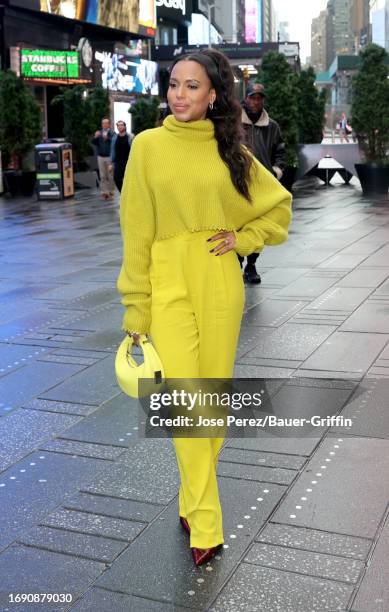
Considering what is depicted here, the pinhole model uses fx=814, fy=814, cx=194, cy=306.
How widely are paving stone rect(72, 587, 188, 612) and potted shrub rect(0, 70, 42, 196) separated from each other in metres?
19.3

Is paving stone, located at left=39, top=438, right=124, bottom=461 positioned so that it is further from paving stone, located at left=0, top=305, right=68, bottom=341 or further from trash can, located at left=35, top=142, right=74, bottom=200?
trash can, located at left=35, top=142, right=74, bottom=200

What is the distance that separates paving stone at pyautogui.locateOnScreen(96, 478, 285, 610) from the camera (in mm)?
2865

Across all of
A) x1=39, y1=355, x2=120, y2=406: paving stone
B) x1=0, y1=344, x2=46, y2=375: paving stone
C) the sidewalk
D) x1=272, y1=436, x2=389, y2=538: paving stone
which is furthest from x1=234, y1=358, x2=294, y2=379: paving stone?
x1=0, y1=344, x2=46, y2=375: paving stone

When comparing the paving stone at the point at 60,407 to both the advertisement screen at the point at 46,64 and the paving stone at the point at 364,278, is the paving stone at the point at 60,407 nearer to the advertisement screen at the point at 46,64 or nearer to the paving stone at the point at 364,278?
the paving stone at the point at 364,278

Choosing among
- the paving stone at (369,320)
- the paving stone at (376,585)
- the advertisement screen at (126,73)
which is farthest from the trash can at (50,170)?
the paving stone at (376,585)

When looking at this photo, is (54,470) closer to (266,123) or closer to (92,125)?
(266,123)

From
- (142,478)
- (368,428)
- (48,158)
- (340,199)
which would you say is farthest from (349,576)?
(48,158)

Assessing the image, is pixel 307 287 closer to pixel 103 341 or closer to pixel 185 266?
pixel 103 341

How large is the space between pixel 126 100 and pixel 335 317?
37.0m

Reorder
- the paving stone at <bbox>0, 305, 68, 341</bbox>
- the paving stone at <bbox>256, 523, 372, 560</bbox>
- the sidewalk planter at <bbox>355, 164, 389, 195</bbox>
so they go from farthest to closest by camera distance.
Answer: the sidewalk planter at <bbox>355, 164, 389, 195</bbox>
the paving stone at <bbox>0, 305, 68, 341</bbox>
the paving stone at <bbox>256, 523, 372, 560</bbox>

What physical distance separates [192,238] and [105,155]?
58.3ft

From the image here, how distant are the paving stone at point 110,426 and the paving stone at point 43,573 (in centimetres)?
117

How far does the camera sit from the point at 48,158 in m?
20.5

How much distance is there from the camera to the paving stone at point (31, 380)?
5092 millimetres
